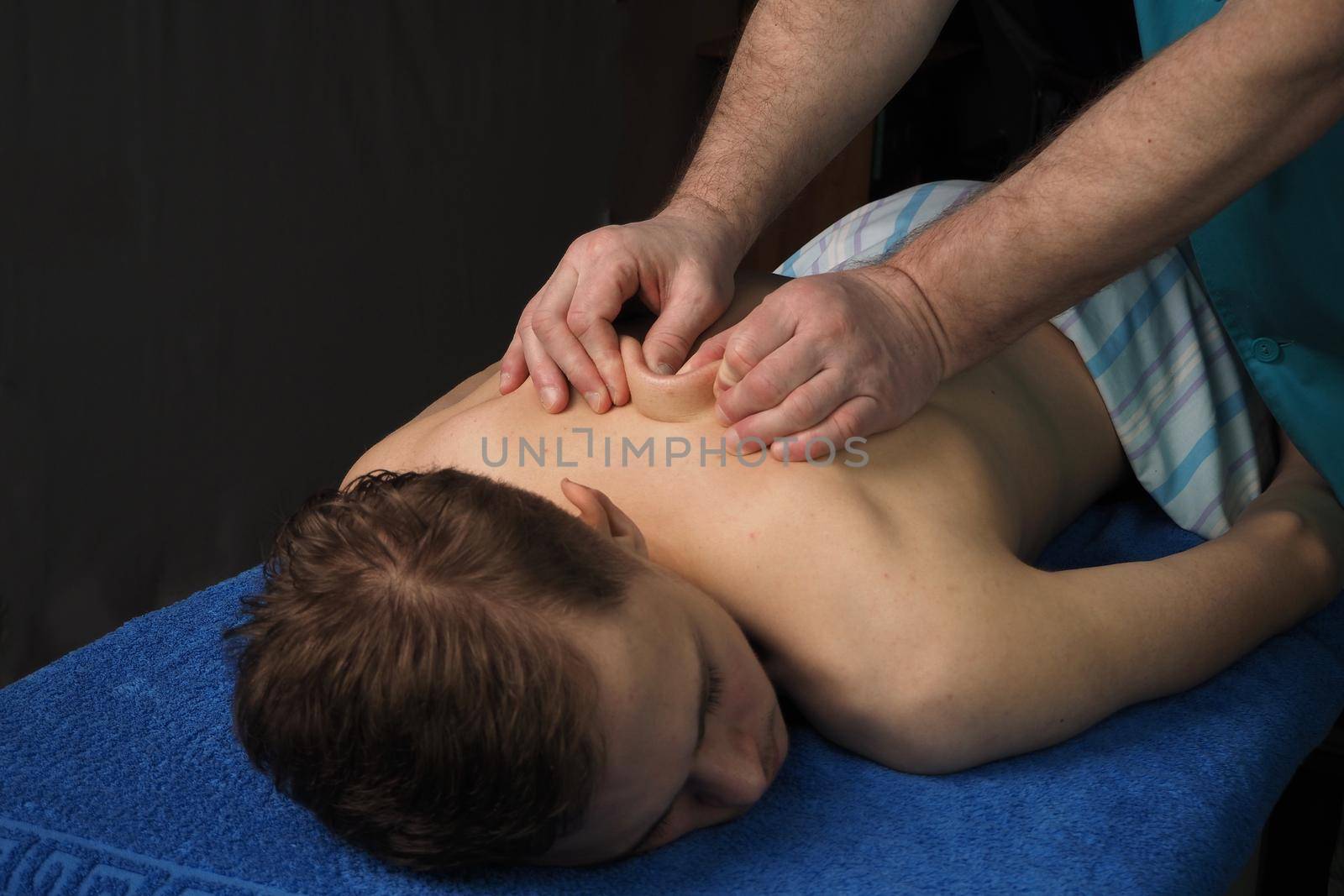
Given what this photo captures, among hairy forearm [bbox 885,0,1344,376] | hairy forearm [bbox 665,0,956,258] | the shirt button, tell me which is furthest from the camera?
hairy forearm [bbox 665,0,956,258]

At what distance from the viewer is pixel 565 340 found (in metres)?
1.05

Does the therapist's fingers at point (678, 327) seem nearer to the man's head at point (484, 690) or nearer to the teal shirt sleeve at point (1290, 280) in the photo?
the man's head at point (484, 690)

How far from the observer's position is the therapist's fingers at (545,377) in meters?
1.05

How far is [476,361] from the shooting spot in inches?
113

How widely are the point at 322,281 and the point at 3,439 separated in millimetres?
704

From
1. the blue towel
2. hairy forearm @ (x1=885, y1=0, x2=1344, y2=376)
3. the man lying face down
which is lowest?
the blue towel

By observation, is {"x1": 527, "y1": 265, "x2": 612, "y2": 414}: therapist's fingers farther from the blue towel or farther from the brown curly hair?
the blue towel

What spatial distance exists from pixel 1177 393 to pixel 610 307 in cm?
67

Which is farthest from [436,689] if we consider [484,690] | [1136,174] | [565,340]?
[1136,174]

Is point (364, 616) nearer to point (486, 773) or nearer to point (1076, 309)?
point (486, 773)

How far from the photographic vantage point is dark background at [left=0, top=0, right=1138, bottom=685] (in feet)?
6.05

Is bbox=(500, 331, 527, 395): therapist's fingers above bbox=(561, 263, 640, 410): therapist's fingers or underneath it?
underneath

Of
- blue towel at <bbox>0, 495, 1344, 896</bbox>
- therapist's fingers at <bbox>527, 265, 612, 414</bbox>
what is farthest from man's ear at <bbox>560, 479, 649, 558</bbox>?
blue towel at <bbox>0, 495, 1344, 896</bbox>

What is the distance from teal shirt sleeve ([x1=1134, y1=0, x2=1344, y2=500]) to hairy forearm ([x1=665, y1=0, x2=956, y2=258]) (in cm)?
29
